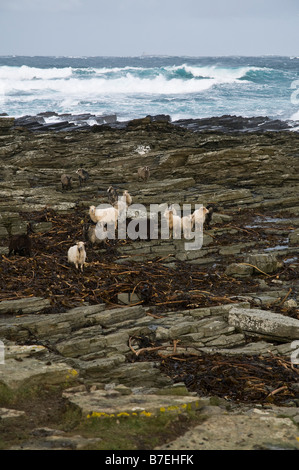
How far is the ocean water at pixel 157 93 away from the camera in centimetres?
4659

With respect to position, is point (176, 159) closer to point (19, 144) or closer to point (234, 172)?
point (234, 172)

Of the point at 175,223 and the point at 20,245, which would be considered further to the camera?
the point at 175,223

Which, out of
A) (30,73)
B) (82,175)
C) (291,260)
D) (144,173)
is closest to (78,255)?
(291,260)

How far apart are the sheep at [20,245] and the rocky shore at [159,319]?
0.26 meters

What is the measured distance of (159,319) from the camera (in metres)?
8.79

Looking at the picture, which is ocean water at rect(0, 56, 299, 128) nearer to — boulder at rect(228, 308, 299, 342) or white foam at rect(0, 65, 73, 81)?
white foam at rect(0, 65, 73, 81)

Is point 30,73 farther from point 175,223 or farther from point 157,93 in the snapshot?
point 175,223

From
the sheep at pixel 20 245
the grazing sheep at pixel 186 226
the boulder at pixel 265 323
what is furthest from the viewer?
the grazing sheep at pixel 186 226

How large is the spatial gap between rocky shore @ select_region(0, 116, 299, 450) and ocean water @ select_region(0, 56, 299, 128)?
21.9 metres

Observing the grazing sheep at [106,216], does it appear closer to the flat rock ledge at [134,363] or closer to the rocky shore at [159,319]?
the rocky shore at [159,319]

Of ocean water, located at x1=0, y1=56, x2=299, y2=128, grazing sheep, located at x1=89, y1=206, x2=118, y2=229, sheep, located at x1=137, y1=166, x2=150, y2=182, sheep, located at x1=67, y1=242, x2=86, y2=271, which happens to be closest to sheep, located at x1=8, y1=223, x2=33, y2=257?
sheep, located at x1=67, y1=242, x2=86, y2=271

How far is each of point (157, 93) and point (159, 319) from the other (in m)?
60.0

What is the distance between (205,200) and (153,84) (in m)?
59.9

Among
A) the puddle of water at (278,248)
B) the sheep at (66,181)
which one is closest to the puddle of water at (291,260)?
the puddle of water at (278,248)
